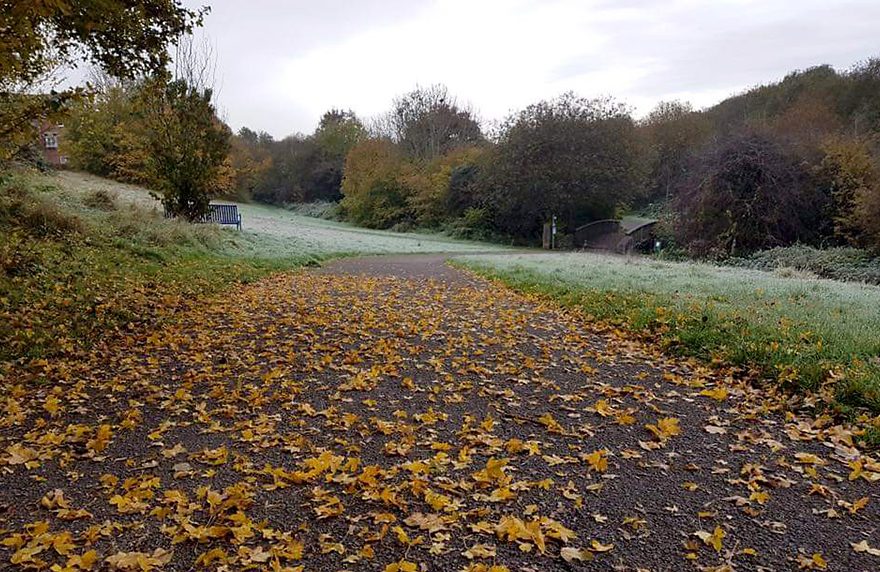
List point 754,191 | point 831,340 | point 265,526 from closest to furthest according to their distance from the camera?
point 265,526 → point 831,340 → point 754,191

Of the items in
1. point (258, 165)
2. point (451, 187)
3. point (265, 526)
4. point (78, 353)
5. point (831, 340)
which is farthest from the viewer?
point (258, 165)

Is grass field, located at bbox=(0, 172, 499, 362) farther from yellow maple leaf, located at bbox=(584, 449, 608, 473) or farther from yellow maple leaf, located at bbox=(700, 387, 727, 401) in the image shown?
yellow maple leaf, located at bbox=(700, 387, 727, 401)

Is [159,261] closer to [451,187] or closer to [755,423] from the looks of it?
[755,423]

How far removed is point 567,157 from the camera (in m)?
28.8

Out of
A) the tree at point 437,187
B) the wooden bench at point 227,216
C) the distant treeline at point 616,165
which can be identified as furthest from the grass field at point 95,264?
the tree at point 437,187

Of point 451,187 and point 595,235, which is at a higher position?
point 451,187

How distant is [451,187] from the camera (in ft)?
118

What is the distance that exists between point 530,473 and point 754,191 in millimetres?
21187

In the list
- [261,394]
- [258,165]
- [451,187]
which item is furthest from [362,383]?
[258,165]

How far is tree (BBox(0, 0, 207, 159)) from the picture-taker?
205 inches

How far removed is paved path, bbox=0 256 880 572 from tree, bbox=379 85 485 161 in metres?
39.5

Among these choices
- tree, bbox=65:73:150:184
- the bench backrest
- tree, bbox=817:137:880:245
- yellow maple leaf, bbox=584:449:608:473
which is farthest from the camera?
tree, bbox=65:73:150:184

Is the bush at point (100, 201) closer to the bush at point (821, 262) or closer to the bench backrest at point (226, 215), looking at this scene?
the bench backrest at point (226, 215)

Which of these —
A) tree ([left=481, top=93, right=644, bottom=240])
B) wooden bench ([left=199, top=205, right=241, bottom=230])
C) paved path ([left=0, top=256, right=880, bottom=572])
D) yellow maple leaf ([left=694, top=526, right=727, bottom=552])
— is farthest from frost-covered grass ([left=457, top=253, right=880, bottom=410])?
tree ([left=481, top=93, right=644, bottom=240])
